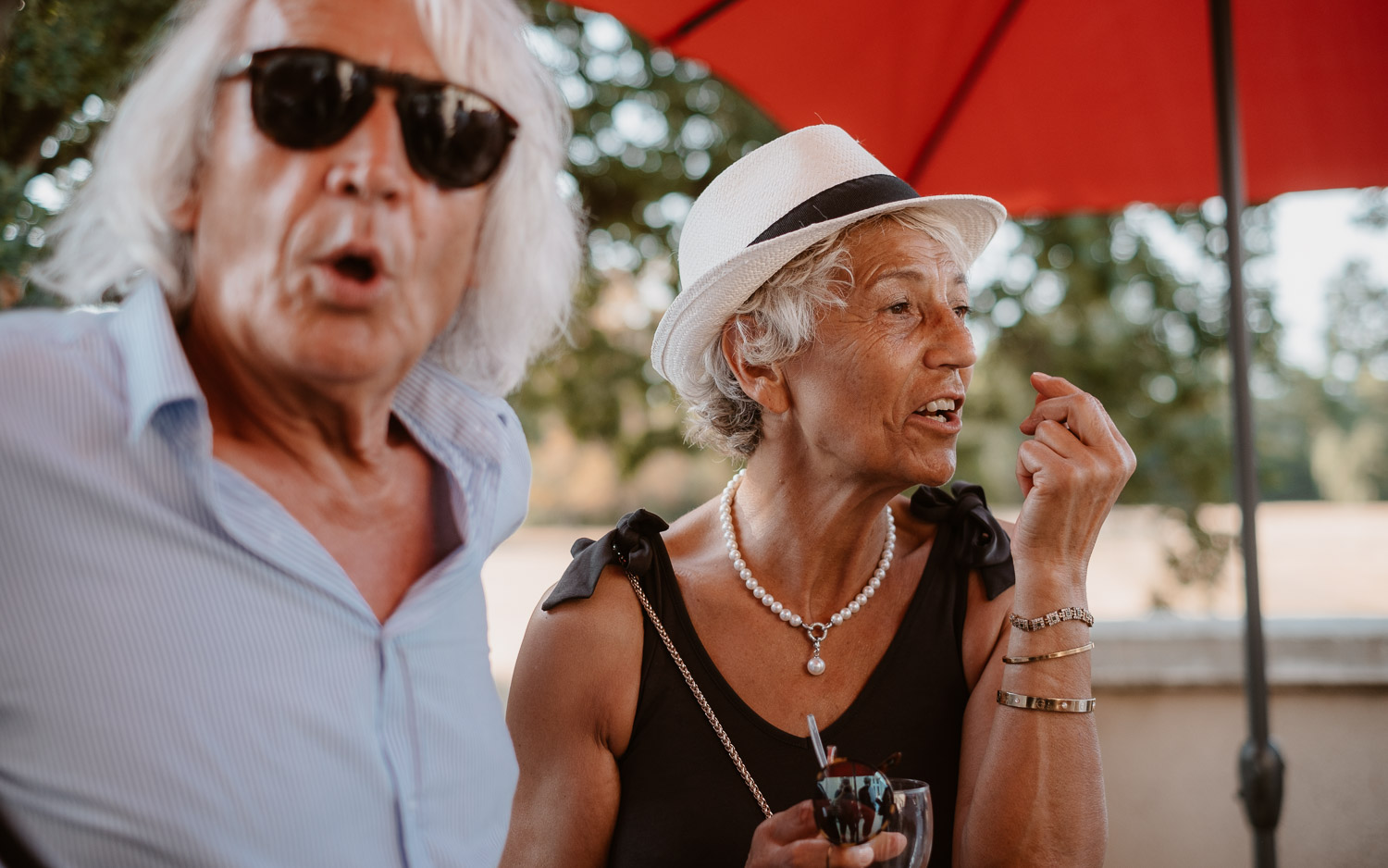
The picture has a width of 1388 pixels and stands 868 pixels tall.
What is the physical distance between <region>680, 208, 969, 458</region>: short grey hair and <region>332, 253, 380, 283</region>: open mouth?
1220 mm

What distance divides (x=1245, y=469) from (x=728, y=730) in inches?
64.2

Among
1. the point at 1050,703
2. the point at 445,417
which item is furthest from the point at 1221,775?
the point at 445,417

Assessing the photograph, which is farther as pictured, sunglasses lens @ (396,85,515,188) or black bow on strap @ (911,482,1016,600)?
black bow on strap @ (911,482,1016,600)

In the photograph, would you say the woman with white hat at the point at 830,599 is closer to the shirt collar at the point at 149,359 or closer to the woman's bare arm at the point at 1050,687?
the woman's bare arm at the point at 1050,687

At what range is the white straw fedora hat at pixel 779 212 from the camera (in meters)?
2.20

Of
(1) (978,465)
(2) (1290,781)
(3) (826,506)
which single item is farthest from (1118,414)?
(3) (826,506)

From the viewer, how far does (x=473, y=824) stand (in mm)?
1405

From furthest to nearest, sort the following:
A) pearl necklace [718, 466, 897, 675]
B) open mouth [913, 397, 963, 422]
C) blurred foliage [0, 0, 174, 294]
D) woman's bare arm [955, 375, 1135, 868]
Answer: blurred foliage [0, 0, 174, 294], pearl necklace [718, 466, 897, 675], open mouth [913, 397, 963, 422], woman's bare arm [955, 375, 1135, 868]

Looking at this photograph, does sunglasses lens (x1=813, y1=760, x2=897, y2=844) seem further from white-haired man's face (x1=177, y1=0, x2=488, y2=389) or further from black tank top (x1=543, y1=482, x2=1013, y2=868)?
white-haired man's face (x1=177, y1=0, x2=488, y2=389)

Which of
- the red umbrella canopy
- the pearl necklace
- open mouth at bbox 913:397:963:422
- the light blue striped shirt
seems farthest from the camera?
the red umbrella canopy

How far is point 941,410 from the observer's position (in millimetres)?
2201

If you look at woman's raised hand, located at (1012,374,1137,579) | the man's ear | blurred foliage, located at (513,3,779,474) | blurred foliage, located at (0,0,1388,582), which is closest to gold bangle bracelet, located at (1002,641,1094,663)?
woman's raised hand, located at (1012,374,1137,579)

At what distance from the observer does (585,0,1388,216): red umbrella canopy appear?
9.44 feet

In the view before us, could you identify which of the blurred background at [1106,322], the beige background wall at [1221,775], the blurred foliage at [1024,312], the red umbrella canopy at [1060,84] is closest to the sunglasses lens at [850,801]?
the red umbrella canopy at [1060,84]
